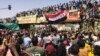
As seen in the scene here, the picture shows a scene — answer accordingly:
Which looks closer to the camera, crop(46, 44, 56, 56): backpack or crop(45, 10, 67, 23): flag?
crop(46, 44, 56, 56): backpack

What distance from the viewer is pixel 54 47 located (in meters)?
14.2

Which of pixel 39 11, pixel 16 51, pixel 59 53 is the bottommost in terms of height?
pixel 39 11

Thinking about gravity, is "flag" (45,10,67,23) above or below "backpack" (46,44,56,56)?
below

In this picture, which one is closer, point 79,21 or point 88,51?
point 88,51

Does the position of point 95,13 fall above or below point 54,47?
below

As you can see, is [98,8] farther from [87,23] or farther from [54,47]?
[54,47]

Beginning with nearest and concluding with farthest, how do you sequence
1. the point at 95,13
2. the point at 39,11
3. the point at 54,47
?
the point at 54,47, the point at 95,13, the point at 39,11

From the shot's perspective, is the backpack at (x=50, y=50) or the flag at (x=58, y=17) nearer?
the backpack at (x=50, y=50)

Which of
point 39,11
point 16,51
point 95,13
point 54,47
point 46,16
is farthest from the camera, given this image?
point 39,11

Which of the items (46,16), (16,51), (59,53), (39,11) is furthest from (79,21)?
(16,51)

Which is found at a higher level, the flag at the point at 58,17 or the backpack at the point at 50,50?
the backpack at the point at 50,50

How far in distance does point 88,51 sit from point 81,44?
523 mm

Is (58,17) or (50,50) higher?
(50,50)

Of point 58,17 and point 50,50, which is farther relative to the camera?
point 58,17
